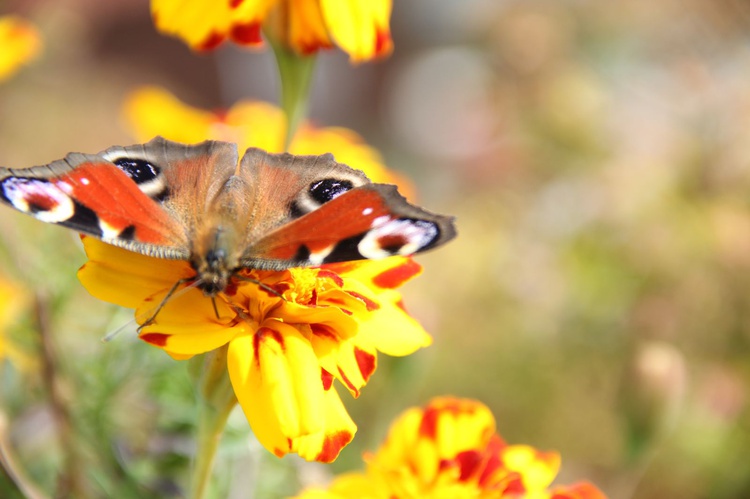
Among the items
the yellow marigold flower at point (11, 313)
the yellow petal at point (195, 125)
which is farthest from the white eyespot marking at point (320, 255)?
the yellow petal at point (195, 125)

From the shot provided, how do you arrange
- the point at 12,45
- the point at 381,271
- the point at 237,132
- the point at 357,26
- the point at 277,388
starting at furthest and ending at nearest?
the point at 237,132 → the point at 12,45 → the point at 357,26 → the point at 381,271 → the point at 277,388

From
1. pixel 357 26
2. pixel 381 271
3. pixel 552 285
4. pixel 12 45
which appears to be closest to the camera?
pixel 381 271

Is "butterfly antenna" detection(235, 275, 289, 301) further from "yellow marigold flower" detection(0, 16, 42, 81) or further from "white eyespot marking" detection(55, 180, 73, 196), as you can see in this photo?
"yellow marigold flower" detection(0, 16, 42, 81)

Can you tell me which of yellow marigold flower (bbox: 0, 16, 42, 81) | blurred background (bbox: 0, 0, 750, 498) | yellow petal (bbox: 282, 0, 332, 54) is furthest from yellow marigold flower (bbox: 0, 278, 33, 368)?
yellow petal (bbox: 282, 0, 332, 54)

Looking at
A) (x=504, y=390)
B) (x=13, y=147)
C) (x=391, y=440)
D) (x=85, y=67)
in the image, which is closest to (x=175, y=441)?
(x=391, y=440)

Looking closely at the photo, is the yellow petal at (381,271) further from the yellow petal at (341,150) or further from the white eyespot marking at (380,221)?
the yellow petal at (341,150)

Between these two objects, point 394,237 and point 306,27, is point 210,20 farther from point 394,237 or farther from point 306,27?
point 394,237

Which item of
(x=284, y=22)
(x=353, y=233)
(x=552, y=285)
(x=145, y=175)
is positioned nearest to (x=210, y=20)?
(x=284, y=22)
